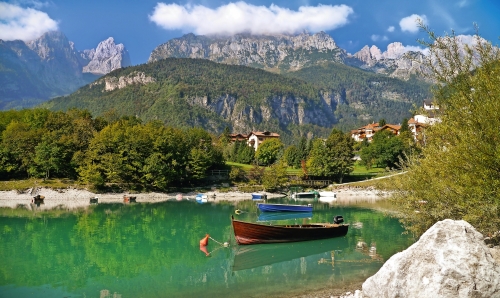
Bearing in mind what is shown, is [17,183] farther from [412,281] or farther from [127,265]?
[412,281]

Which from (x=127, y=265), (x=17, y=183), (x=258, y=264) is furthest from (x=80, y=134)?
(x=258, y=264)

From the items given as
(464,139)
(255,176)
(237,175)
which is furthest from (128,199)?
(464,139)

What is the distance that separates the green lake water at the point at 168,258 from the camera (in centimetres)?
1977

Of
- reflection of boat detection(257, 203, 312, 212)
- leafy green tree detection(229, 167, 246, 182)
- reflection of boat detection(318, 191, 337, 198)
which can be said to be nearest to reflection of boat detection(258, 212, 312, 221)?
reflection of boat detection(257, 203, 312, 212)

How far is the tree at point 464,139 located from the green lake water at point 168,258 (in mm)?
7712

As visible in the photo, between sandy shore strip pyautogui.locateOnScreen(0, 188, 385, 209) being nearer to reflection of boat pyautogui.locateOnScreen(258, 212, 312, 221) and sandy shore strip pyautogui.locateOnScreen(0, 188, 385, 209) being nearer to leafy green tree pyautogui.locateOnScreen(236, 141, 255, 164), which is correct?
reflection of boat pyautogui.locateOnScreen(258, 212, 312, 221)

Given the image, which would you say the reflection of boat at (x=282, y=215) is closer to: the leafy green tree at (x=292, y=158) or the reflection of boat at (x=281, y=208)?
the reflection of boat at (x=281, y=208)

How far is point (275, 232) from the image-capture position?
1169 inches

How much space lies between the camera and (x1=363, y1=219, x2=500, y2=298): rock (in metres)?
9.89

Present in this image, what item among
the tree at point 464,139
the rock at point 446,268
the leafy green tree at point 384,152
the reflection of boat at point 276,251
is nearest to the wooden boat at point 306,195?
the leafy green tree at point 384,152

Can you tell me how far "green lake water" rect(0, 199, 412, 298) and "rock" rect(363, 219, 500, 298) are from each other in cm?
845

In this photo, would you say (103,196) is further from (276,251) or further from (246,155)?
(246,155)

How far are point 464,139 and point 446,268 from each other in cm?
524

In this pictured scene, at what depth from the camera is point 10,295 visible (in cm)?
1847
